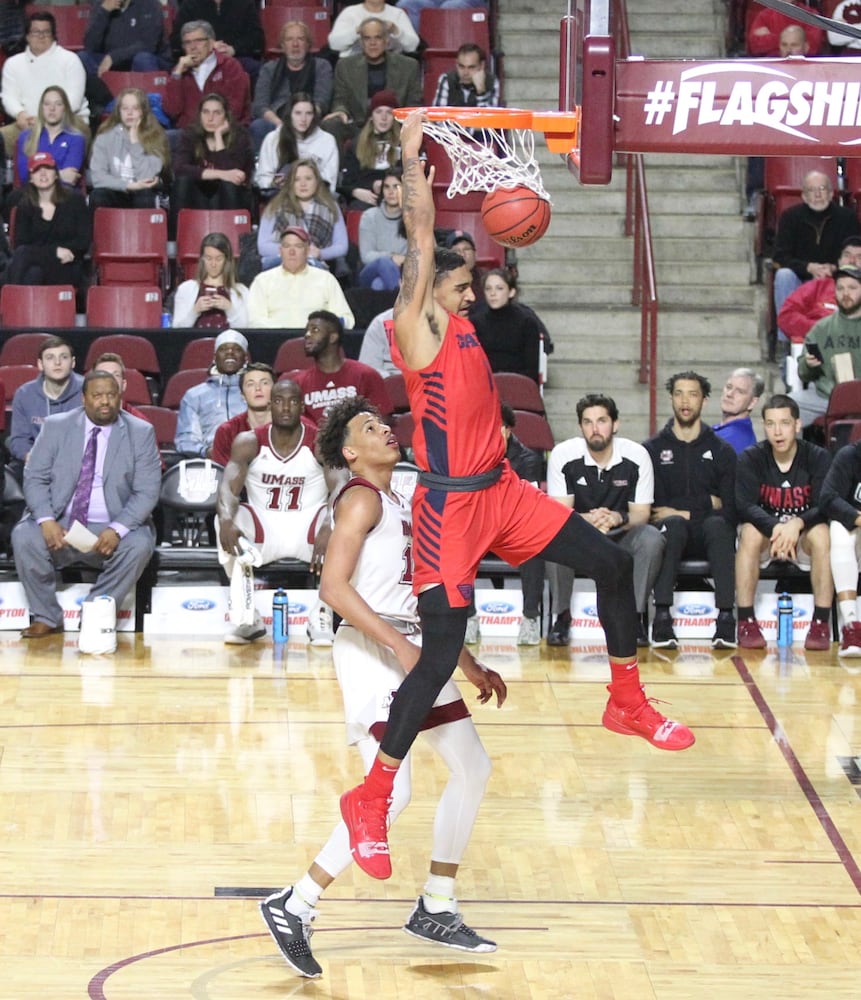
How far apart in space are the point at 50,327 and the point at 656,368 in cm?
407

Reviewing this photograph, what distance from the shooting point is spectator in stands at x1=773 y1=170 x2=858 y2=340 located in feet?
40.5

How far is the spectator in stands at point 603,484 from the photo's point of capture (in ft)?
32.7

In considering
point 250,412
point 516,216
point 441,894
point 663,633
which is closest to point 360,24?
point 250,412

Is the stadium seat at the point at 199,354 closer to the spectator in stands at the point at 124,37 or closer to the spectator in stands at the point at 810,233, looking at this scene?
the spectator in stands at the point at 124,37

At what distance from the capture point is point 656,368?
1208cm

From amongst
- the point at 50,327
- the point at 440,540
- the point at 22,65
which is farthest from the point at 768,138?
the point at 22,65

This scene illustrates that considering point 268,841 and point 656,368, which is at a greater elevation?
point 656,368

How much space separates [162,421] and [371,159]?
10.3 ft

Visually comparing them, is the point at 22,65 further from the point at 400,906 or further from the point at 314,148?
the point at 400,906

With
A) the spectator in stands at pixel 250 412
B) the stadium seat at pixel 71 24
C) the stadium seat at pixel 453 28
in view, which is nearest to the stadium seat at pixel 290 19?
the stadium seat at pixel 453 28

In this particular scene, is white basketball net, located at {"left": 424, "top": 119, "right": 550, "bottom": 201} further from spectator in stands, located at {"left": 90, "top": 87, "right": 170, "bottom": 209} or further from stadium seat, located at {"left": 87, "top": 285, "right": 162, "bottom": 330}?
spectator in stands, located at {"left": 90, "top": 87, "right": 170, "bottom": 209}

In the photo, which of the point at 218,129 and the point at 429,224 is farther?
the point at 218,129

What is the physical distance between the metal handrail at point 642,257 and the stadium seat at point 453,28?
1216 millimetres

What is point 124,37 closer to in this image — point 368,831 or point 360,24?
point 360,24
